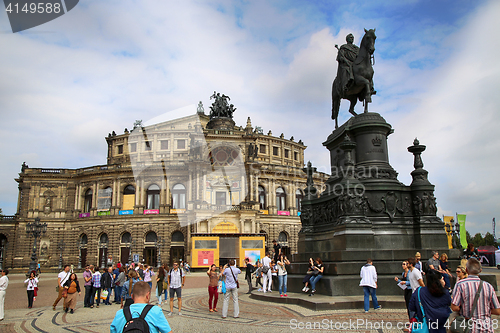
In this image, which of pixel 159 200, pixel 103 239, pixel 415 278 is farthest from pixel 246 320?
pixel 103 239

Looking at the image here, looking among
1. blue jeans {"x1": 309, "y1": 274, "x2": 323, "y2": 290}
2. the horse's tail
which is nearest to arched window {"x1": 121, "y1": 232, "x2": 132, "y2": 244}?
the horse's tail

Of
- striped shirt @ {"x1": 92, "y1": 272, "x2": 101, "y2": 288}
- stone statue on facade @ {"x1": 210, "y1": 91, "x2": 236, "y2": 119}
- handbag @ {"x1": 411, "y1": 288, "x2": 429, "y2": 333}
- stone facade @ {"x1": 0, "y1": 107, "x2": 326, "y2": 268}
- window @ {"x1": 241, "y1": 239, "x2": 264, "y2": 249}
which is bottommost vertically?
striped shirt @ {"x1": 92, "y1": 272, "x2": 101, "y2": 288}

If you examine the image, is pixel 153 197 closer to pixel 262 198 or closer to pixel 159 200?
pixel 159 200

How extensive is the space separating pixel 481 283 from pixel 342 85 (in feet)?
34.7

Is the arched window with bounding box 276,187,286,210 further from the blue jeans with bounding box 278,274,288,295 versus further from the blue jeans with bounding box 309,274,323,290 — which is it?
the blue jeans with bounding box 309,274,323,290

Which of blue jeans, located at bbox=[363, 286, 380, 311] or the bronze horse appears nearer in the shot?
blue jeans, located at bbox=[363, 286, 380, 311]

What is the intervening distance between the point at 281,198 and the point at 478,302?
163 feet

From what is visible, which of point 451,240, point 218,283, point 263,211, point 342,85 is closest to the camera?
point 218,283

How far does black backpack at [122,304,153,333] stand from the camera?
3.33 m

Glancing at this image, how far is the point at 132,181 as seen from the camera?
166ft

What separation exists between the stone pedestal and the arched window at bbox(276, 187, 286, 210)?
39.8 metres

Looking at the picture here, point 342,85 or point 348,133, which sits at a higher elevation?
point 342,85

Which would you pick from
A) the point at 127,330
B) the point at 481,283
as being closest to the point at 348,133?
the point at 481,283

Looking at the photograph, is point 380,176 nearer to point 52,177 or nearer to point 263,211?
point 263,211
